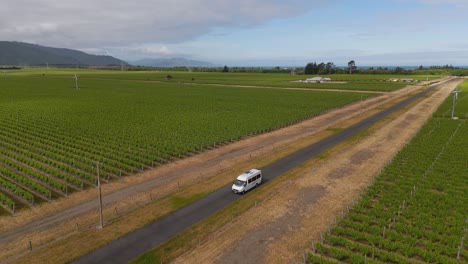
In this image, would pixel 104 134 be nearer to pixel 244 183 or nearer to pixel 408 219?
pixel 244 183

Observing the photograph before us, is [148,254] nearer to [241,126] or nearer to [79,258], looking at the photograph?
[79,258]

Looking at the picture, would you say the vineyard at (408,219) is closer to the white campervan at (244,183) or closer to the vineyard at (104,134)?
the white campervan at (244,183)

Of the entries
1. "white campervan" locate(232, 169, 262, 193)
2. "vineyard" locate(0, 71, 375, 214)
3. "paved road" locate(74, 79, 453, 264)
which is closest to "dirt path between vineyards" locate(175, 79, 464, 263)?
"white campervan" locate(232, 169, 262, 193)

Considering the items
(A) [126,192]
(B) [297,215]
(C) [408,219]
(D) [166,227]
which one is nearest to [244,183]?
(B) [297,215]

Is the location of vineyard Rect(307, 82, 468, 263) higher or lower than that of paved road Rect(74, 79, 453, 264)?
higher

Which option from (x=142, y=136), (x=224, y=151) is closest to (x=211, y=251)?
(x=224, y=151)

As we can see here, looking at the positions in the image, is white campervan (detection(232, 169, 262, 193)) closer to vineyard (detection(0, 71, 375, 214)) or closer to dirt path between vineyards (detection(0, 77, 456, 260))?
dirt path between vineyards (detection(0, 77, 456, 260))
